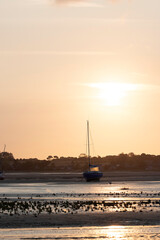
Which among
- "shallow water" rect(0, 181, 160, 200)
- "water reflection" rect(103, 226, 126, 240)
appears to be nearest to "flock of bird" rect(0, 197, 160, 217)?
"water reflection" rect(103, 226, 126, 240)

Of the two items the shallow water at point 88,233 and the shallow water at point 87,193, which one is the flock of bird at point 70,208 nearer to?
the shallow water at point 88,233

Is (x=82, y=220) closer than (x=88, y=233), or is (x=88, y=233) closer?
(x=88, y=233)

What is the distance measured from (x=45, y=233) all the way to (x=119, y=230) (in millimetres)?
4603

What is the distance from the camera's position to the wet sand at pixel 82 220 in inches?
1773

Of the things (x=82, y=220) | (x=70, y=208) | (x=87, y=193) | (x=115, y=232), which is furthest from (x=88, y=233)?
(x=87, y=193)

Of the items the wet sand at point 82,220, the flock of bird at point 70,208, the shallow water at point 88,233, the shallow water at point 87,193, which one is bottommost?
the shallow water at point 88,233

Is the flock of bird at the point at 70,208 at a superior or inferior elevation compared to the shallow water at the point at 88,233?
superior

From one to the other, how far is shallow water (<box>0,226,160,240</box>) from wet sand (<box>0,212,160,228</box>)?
2.24m

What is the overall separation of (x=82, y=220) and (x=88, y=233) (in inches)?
292

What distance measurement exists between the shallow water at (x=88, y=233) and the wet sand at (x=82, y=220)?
7.34 feet

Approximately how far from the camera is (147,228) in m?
42.3

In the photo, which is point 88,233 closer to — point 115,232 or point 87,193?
point 115,232

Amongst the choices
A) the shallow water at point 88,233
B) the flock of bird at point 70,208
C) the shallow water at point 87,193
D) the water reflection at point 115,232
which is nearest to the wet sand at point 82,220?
the shallow water at point 88,233

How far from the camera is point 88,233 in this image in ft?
132
